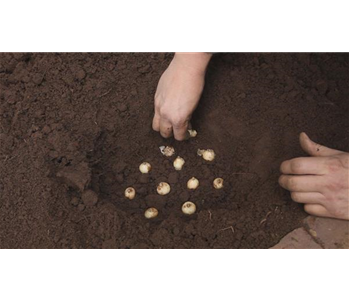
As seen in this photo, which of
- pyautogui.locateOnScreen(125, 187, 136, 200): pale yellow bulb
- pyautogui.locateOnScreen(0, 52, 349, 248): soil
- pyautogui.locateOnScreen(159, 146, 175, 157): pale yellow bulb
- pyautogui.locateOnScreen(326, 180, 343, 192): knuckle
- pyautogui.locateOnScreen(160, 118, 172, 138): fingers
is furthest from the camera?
pyautogui.locateOnScreen(159, 146, 175, 157): pale yellow bulb

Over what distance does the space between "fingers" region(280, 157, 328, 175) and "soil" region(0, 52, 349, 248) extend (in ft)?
0.58

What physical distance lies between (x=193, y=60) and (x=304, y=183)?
697 millimetres

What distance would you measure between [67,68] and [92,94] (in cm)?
20

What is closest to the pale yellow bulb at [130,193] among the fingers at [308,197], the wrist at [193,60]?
the wrist at [193,60]

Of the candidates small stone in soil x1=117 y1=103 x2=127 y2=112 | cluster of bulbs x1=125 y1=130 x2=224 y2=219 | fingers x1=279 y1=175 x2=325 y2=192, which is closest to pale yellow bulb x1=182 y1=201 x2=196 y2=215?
cluster of bulbs x1=125 y1=130 x2=224 y2=219

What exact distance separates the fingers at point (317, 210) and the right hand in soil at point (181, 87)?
0.66 meters

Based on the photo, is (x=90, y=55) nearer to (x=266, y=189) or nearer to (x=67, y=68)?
(x=67, y=68)

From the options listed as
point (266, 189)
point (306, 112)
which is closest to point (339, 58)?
point (306, 112)

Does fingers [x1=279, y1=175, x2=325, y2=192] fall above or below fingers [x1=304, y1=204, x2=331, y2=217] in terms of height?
above

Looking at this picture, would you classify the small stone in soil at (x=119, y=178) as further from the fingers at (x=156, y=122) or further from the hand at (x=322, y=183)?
the hand at (x=322, y=183)

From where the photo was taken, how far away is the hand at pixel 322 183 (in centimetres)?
183

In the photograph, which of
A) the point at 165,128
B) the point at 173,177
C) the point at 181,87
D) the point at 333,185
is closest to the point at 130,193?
the point at 173,177

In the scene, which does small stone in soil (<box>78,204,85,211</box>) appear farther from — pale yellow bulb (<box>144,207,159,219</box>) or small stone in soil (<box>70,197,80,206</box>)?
pale yellow bulb (<box>144,207,159,219</box>)

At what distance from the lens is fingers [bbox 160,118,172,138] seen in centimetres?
209
